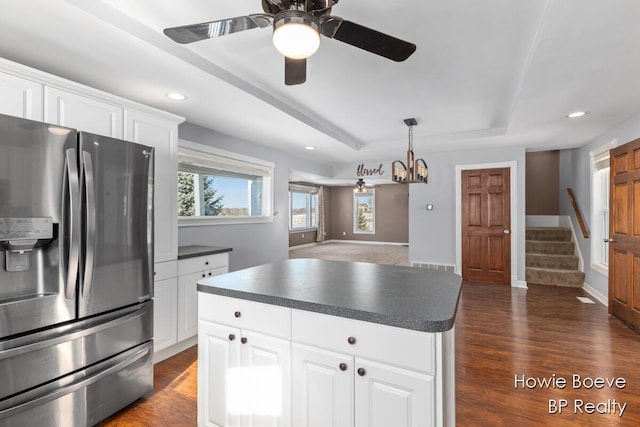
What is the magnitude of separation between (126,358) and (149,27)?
6.95 feet

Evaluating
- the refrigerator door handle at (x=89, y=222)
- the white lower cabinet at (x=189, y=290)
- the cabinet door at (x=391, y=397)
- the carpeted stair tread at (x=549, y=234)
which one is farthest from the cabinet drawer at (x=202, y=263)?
the carpeted stair tread at (x=549, y=234)

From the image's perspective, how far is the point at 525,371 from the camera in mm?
2514

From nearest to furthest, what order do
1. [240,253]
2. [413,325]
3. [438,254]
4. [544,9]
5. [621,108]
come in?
[413,325] < [544,9] < [621,108] < [240,253] < [438,254]

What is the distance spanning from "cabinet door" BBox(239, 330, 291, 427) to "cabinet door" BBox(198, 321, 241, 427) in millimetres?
52

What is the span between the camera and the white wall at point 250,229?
3.78m

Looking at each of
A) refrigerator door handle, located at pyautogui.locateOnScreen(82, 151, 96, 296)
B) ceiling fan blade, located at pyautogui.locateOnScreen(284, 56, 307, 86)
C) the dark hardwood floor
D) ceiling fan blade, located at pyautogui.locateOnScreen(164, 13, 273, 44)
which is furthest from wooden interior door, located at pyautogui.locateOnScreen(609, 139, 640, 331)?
refrigerator door handle, located at pyautogui.locateOnScreen(82, 151, 96, 296)

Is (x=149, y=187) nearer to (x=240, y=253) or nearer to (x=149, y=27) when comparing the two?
(x=149, y=27)

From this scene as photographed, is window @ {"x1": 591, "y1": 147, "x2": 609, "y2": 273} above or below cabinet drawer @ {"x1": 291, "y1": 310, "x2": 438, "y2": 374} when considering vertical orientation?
above

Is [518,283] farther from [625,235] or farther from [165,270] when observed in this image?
[165,270]

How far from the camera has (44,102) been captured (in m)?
1.97

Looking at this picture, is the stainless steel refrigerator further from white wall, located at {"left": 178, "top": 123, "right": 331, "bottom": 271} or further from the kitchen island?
white wall, located at {"left": 178, "top": 123, "right": 331, "bottom": 271}

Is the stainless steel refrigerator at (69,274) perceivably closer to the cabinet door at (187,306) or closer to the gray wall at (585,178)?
the cabinet door at (187,306)

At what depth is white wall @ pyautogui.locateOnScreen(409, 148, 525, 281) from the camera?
562 centimetres

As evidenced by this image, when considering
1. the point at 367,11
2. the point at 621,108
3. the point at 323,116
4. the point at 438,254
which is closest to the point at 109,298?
the point at 367,11
